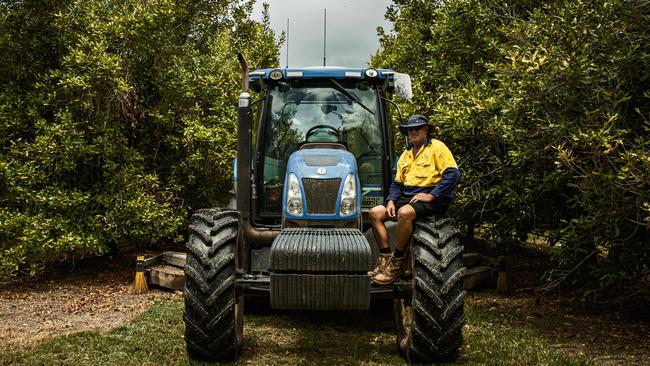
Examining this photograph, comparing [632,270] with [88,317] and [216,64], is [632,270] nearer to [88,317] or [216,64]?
[88,317]

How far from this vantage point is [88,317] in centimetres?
700

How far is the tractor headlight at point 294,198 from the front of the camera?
5.09 meters

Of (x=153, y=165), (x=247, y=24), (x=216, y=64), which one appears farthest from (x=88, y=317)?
(x=247, y=24)

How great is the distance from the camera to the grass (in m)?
4.90

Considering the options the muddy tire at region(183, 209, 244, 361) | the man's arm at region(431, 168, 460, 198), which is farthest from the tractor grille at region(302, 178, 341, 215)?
the man's arm at region(431, 168, 460, 198)

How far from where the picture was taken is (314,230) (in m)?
4.71

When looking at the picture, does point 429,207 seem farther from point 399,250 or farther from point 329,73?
point 329,73

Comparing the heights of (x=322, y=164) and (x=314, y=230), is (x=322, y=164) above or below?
above

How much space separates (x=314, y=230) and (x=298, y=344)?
53.4 inches

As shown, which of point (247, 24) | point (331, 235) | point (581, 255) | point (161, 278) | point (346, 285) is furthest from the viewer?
point (247, 24)

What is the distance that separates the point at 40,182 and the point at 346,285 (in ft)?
20.4

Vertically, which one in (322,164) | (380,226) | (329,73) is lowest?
(380,226)

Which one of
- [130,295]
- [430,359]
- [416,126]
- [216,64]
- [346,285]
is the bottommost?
[130,295]

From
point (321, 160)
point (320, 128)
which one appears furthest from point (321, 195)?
point (320, 128)
